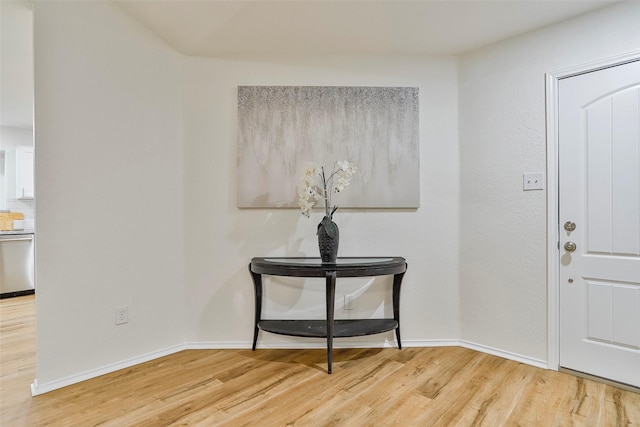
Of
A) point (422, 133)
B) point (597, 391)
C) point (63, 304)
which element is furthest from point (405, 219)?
point (63, 304)

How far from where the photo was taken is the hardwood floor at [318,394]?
1596 millimetres

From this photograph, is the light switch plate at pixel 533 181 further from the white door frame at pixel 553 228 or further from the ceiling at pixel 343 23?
the ceiling at pixel 343 23

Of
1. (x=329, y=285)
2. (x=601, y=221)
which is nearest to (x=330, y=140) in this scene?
(x=329, y=285)

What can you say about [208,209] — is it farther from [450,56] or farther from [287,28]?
[450,56]

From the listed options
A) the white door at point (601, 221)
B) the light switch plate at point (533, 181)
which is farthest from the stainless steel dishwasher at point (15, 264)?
the white door at point (601, 221)

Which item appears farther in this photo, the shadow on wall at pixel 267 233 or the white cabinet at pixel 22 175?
the white cabinet at pixel 22 175

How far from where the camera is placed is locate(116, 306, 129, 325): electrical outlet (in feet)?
7.04

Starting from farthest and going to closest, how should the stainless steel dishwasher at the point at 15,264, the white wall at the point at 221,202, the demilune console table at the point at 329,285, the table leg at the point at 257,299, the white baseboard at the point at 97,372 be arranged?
the stainless steel dishwasher at the point at 15,264
the table leg at the point at 257,299
the demilune console table at the point at 329,285
the white wall at the point at 221,202
the white baseboard at the point at 97,372

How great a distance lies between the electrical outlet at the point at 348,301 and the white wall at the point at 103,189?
4.24 feet

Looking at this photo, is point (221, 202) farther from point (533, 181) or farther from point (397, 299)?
point (533, 181)

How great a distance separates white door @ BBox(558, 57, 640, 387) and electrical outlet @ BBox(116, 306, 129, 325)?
295cm

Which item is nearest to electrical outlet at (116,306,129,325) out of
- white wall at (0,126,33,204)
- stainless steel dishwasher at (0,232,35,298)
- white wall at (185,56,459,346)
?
white wall at (185,56,459,346)

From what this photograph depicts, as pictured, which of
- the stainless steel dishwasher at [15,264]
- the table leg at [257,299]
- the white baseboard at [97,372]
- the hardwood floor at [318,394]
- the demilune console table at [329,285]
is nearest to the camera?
the hardwood floor at [318,394]

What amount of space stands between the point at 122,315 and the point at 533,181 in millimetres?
2992
